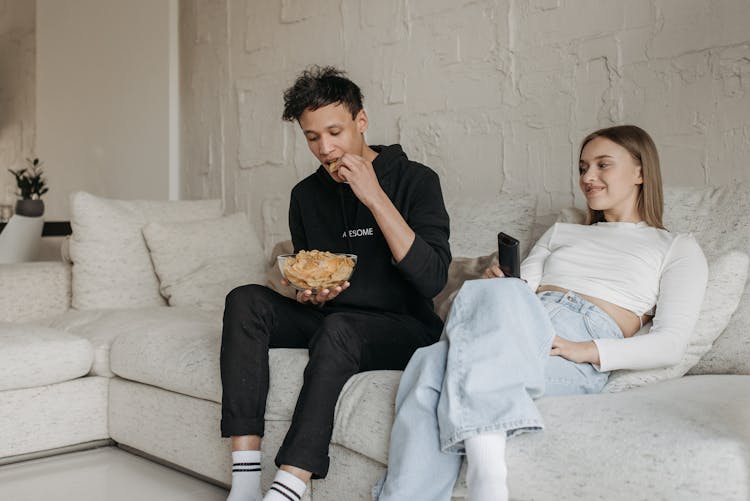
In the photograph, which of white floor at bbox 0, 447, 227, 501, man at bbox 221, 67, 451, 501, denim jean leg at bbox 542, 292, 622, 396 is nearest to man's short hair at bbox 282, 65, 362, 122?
man at bbox 221, 67, 451, 501

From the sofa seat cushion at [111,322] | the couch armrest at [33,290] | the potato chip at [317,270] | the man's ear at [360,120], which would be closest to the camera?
the potato chip at [317,270]

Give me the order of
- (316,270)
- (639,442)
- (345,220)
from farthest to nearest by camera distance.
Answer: (345,220) < (316,270) < (639,442)

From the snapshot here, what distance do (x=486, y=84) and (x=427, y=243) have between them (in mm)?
1141

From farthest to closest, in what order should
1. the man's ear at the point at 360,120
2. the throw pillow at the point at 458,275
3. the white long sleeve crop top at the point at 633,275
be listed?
the throw pillow at the point at 458,275
the man's ear at the point at 360,120
the white long sleeve crop top at the point at 633,275

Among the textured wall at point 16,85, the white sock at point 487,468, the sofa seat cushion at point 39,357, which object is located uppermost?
the textured wall at point 16,85

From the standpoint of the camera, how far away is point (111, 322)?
106 inches

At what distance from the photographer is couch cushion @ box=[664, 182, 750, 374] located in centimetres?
178

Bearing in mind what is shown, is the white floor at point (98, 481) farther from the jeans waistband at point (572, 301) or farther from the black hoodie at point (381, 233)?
the jeans waistband at point (572, 301)

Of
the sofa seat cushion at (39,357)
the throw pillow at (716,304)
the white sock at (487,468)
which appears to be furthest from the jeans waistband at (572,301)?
the sofa seat cushion at (39,357)

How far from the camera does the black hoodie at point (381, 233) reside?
1.89 metres

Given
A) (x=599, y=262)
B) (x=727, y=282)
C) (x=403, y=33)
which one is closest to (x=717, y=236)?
(x=727, y=282)

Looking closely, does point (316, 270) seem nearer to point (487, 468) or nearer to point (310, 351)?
point (310, 351)

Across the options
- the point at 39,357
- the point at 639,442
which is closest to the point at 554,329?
the point at 639,442

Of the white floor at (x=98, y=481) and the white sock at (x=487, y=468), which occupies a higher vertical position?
the white sock at (x=487, y=468)
